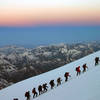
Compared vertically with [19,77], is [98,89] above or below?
above

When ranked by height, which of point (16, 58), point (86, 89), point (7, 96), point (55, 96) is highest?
point (86, 89)

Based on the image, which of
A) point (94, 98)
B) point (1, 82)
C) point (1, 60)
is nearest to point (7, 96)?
point (94, 98)

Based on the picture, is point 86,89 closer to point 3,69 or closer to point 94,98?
point 94,98

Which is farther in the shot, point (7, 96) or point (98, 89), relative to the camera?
point (7, 96)

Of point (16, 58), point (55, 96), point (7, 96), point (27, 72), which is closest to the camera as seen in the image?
point (55, 96)

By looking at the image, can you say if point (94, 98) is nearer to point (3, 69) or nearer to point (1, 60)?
point (3, 69)

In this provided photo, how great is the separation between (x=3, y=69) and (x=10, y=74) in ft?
44.8

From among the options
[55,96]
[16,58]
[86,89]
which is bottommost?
[16,58]

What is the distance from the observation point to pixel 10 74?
456ft

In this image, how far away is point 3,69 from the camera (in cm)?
15062

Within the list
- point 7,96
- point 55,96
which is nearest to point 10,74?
point 7,96

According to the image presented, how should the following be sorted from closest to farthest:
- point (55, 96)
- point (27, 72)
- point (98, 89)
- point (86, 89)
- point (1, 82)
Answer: point (98, 89) → point (86, 89) → point (55, 96) → point (1, 82) → point (27, 72)

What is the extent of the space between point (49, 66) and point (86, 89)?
494 feet

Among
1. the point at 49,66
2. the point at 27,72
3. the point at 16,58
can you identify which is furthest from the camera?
the point at 16,58
